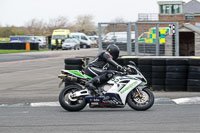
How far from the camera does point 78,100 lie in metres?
9.78

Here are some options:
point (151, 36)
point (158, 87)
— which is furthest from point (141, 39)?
point (158, 87)

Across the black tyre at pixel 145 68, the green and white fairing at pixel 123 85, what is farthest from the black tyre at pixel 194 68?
the green and white fairing at pixel 123 85

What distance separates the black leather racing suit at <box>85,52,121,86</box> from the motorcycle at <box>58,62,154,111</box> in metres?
0.14

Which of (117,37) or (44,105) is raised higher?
(117,37)

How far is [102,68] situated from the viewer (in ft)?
32.6

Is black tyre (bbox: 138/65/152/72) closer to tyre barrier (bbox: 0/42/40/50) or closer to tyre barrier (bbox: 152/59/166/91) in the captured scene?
tyre barrier (bbox: 152/59/166/91)

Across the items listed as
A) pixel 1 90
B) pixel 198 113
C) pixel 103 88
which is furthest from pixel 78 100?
pixel 1 90

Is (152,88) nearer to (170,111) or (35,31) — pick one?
(170,111)

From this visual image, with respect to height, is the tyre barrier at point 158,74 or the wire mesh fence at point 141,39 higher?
the wire mesh fence at point 141,39

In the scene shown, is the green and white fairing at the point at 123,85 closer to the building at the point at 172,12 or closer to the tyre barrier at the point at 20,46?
the tyre barrier at the point at 20,46

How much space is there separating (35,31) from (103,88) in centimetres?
11013

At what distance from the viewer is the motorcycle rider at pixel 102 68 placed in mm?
9641

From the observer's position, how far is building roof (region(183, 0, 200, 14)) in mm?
74938

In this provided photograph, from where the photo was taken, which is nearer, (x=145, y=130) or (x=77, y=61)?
(x=145, y=130)
